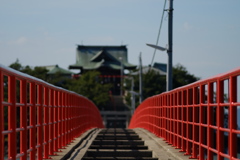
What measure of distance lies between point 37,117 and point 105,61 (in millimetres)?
105907

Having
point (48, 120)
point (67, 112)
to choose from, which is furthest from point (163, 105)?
point (48, 120)

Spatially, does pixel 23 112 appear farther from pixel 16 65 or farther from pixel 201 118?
pixel 16 65

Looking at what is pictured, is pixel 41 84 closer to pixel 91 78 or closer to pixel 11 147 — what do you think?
pixel 11 147

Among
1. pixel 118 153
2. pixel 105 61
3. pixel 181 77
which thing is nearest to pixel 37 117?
pixel 118 153

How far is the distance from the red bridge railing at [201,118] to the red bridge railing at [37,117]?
257cm

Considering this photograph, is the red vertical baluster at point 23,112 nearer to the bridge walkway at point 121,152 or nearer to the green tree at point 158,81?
the bridge walkway at point 121,152

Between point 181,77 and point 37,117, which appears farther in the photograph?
point 181,77

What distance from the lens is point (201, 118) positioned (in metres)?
10.4

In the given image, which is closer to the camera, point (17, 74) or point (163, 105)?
point (17, 74)

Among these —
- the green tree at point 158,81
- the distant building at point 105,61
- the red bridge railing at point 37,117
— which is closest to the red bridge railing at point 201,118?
the red bridge railing at point 37,117

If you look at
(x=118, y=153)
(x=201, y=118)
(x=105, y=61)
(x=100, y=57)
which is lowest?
(x=118, y=153)

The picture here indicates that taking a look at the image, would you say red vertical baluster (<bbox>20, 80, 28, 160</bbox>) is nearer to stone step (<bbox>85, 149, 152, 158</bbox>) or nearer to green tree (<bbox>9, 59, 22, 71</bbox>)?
stone step (<bbox>85, 149, 152, 158</bbox>)

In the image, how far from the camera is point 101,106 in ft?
317

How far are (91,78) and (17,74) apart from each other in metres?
89.7
